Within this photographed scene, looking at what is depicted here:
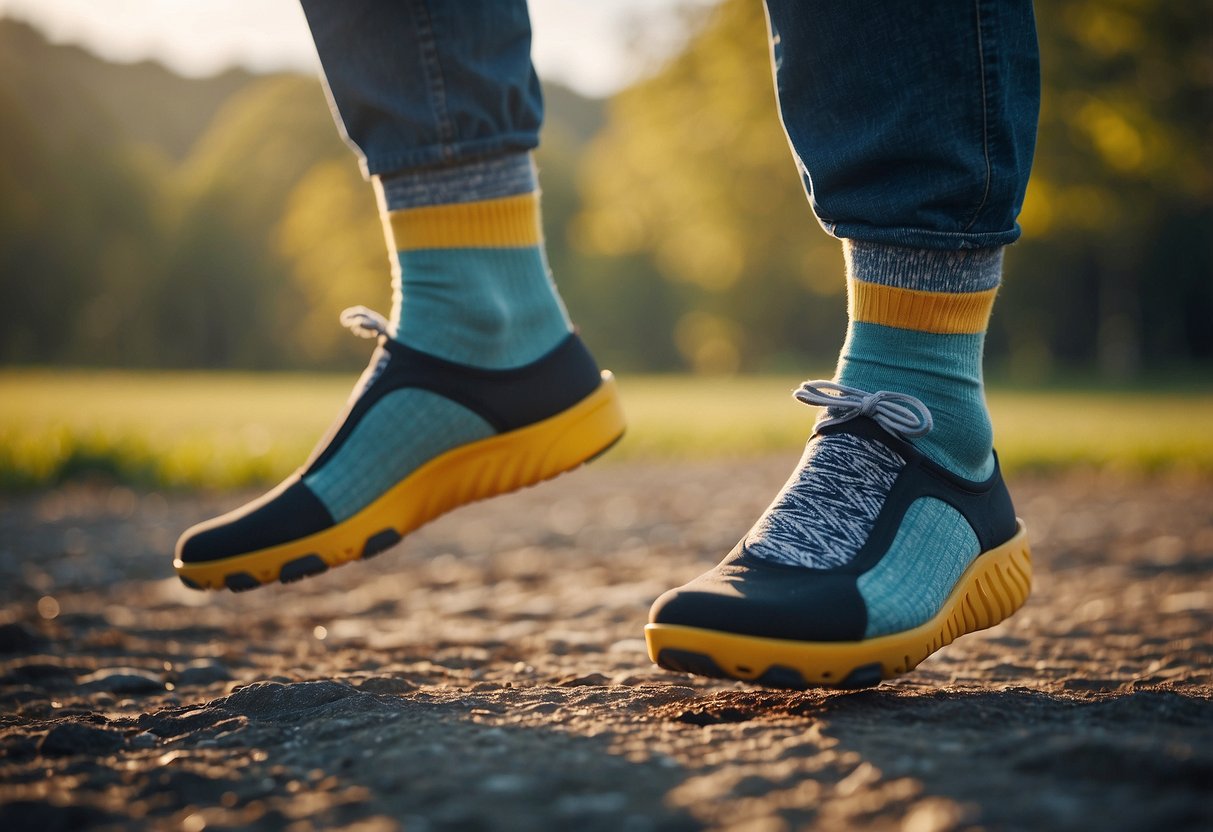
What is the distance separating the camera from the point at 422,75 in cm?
150

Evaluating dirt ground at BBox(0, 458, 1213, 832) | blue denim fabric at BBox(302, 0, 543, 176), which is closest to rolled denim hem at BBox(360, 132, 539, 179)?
blue denim fabric at BBox(302, 0, 543, 176)

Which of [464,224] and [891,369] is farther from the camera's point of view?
[464,224]

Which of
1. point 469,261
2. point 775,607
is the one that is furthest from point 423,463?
point 775,607

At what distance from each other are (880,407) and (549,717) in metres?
0.57

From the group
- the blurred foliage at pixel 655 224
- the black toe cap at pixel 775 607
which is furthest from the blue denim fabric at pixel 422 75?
the blurred foliage at pixel 655 224

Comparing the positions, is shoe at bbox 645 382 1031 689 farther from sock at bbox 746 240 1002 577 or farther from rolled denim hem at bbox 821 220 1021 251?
rolled denim hem at bbox 821 220 1021 251

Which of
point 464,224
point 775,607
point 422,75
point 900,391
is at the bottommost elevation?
point 775,607

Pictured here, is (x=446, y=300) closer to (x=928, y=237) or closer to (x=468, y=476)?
(x=468, y=476)

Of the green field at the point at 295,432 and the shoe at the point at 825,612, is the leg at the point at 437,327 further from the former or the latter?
the green field at the point at 295,432

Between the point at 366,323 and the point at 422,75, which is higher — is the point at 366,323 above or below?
below

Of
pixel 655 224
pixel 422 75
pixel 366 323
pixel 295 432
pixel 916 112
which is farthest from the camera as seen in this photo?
pixel 655 224

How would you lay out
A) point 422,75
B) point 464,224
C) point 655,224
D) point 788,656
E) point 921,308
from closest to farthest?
point 788,656
point 921,308
point 422,75
point 464,224
point 655,224

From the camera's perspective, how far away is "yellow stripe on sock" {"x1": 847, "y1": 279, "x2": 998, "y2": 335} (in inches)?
52.3

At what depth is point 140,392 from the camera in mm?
13188
